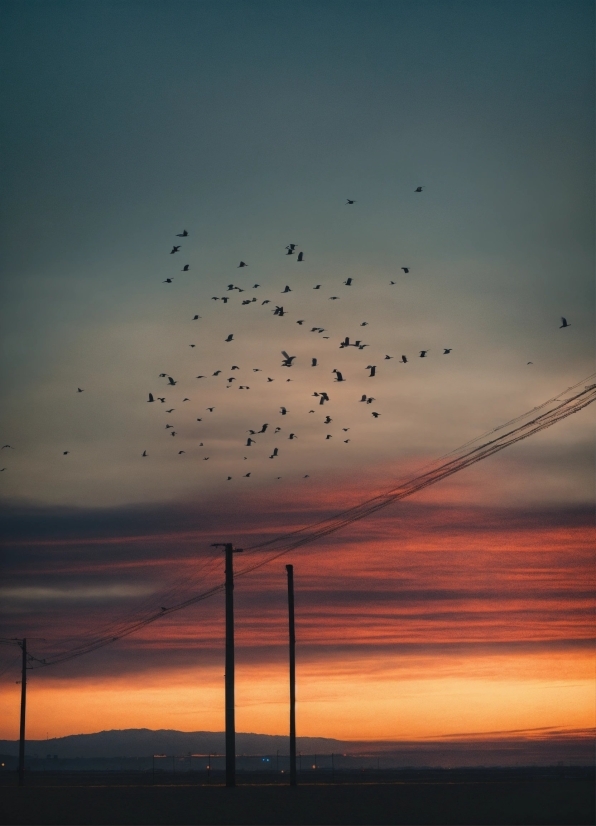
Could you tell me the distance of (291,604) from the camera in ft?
181

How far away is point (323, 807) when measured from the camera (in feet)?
125

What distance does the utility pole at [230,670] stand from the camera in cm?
5112

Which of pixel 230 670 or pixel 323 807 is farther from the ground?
pixel 230 670

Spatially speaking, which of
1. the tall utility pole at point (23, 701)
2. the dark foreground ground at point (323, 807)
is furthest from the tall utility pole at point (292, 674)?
the tall utility pole at point (23, 701)

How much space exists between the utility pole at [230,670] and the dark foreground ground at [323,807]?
150cm

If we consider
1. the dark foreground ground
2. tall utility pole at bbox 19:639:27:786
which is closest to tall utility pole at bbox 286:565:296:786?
the dark foreground ground

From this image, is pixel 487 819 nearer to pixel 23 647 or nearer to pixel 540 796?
pixel 540 796

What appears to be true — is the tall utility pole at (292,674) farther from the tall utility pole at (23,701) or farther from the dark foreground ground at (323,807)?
the tall utility pole at (23,701)

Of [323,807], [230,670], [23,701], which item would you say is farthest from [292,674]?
[23,701]

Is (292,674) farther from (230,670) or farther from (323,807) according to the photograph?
(323,807)

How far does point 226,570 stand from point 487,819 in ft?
86.4

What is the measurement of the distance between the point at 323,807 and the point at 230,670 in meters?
14.2

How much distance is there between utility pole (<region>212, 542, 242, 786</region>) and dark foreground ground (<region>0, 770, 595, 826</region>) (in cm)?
150

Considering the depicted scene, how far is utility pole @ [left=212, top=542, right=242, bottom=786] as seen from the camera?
5112cm
